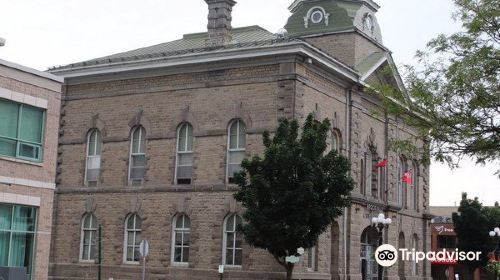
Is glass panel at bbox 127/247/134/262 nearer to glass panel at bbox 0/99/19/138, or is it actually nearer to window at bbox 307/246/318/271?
window at bbox 307/246/318/271

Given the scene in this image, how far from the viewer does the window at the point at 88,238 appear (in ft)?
117

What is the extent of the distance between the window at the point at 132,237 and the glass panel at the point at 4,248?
11076 millimetres

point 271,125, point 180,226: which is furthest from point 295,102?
point 180,226

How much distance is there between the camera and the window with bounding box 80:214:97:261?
35.6 m

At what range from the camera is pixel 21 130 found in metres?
24.3

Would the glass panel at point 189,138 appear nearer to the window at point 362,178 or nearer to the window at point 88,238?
the window at point 88,238

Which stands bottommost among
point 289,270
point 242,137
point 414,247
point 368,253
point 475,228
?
point 289,270

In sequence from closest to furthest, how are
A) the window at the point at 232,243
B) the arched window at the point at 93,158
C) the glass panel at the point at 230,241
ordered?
the window at the point at 232,243, the glass panel at the point at 230,241, the arched window at the point at 93,158

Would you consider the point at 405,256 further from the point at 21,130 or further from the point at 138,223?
the point at 21,130

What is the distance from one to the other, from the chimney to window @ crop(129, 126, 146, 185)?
16.8 feet

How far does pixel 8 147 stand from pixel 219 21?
51.6 ft

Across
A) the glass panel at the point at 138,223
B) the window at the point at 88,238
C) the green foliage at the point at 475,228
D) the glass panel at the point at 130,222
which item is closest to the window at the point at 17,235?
the glass panel at the point at 138,223

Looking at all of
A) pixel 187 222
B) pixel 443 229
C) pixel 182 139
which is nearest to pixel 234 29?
pixel 182 139

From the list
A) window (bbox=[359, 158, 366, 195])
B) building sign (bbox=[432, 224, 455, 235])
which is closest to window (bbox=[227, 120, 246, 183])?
window (bbox=[359, 158, 366, 195])
